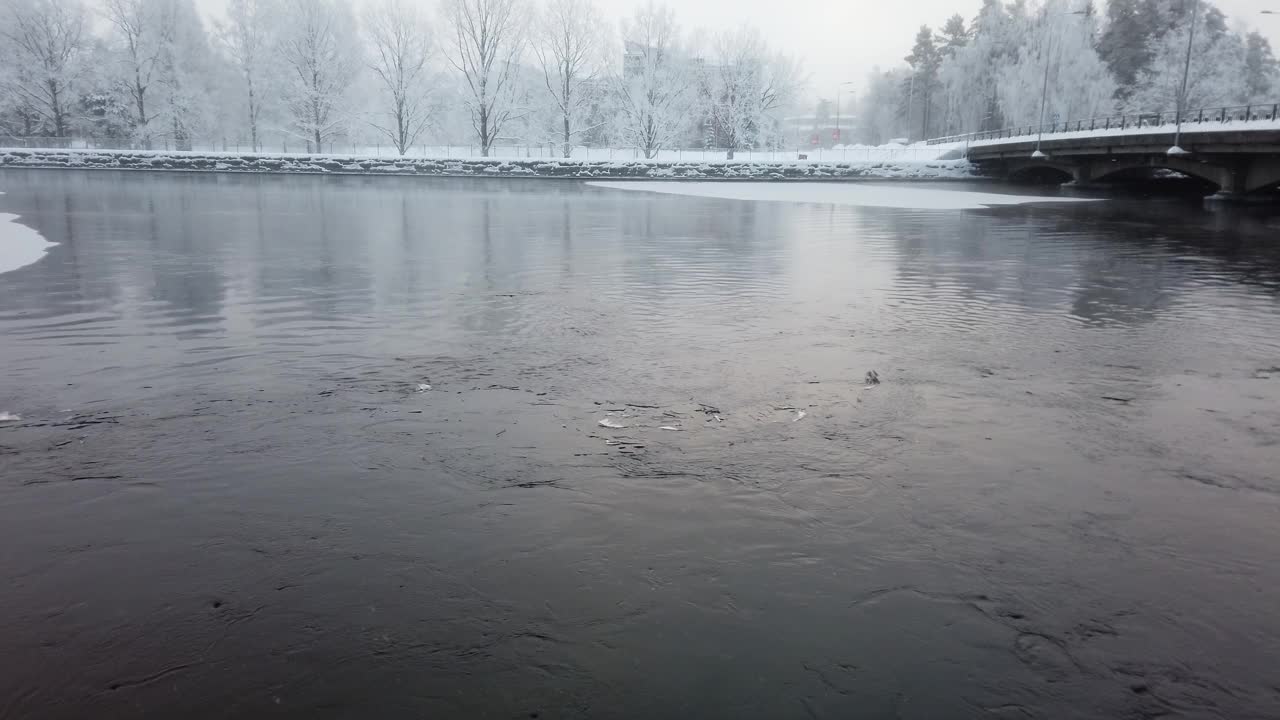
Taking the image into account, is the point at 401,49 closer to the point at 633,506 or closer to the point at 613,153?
the point at 613,153

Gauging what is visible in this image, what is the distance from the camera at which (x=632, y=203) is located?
3688 cm

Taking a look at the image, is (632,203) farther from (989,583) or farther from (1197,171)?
(989,583)

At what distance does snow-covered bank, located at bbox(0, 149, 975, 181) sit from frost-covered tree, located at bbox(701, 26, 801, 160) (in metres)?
17.8

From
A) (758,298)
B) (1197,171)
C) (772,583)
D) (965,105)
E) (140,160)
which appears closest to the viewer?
(772,583)

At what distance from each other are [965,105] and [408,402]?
351 ft

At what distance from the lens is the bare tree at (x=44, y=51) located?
238 feet

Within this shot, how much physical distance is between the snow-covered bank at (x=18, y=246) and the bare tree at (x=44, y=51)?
6354 cm

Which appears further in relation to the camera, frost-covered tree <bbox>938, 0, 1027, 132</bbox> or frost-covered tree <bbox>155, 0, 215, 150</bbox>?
frost-covered tree <bbox>938, 0, 1027, 132</bbox>

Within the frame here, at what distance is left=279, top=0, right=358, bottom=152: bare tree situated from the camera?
230 ft

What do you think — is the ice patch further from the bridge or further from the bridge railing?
the bridge railing

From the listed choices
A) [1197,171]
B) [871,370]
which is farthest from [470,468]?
[1197,171]

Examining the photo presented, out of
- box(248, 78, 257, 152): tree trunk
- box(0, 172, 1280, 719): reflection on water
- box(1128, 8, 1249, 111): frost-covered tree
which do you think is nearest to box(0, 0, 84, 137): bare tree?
box(248, 78, 257, 152): tree trunk

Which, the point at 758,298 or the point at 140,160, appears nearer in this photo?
the point at 758,298

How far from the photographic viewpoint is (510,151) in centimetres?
8206
